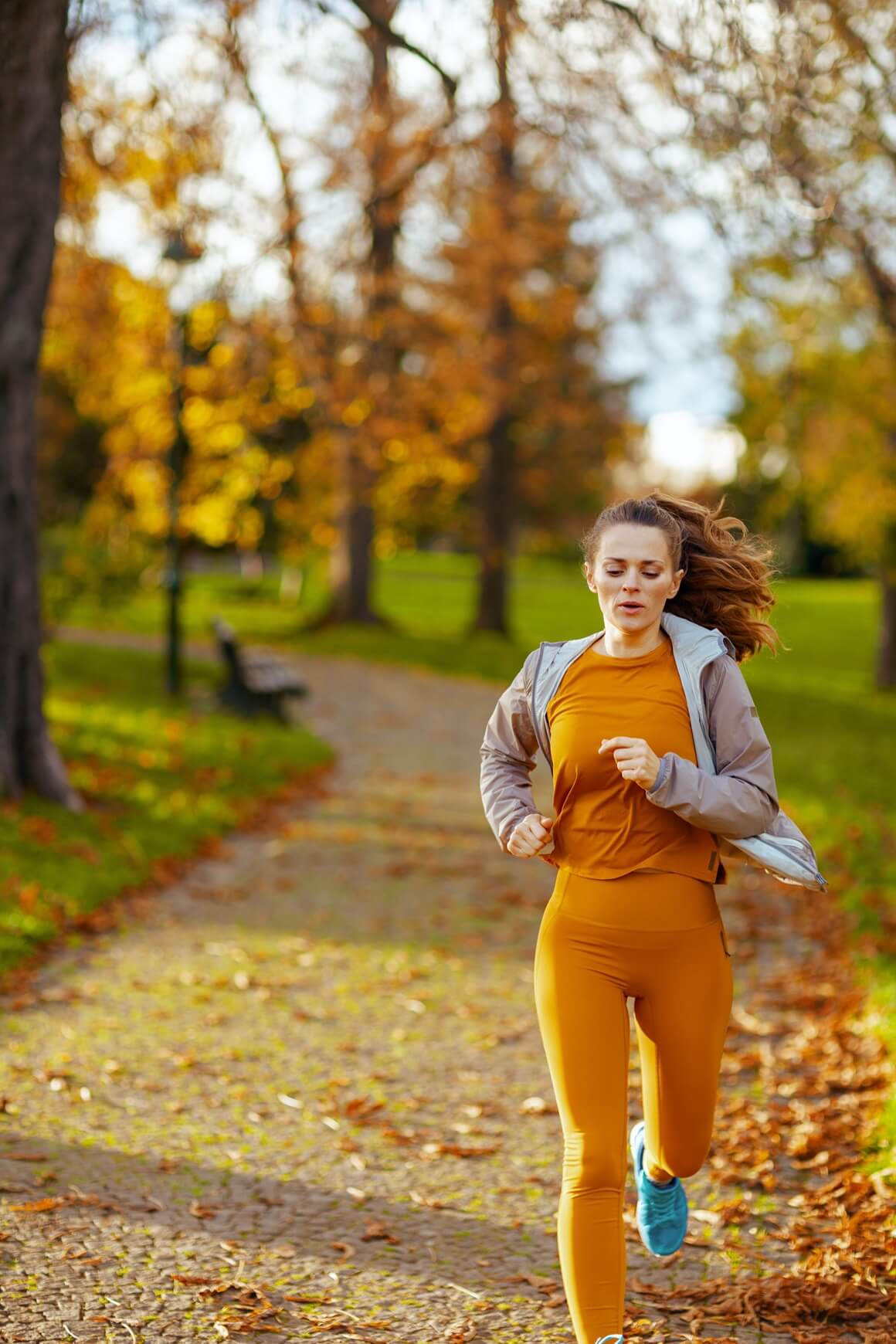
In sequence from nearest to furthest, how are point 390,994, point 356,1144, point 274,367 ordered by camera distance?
point 356,1144
point 390,994
point 274,367

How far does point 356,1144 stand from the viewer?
4.91 metres

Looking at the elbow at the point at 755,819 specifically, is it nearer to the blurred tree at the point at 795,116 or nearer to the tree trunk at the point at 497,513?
the blurred tree at the point at 795,116

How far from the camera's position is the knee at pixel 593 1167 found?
3125 millimetres

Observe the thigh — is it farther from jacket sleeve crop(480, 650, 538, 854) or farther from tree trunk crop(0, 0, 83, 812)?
tree trunk crop(0, 0, 83, 812)

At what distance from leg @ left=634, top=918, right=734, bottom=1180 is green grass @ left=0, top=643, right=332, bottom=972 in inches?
158

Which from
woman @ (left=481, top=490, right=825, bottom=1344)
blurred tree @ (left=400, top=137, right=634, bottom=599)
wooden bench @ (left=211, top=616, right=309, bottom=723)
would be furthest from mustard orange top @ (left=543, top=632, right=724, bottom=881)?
wooden bench @ (left=211, top=616, right=309, bottom=723)

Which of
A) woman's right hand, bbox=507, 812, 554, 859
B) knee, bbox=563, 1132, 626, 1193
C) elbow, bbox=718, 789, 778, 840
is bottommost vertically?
knee, bbox=563, 1132, 626, 1193

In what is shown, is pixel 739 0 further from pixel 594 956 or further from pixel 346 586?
pixel 346 586

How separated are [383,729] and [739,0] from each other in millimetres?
10036

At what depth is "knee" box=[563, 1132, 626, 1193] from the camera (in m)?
3.12

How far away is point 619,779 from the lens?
3264mm

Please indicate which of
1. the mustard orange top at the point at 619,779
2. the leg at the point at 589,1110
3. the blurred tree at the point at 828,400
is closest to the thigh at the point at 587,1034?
the leg at the point at 589,1110

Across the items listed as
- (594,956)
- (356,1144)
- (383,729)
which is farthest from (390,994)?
(383,729)

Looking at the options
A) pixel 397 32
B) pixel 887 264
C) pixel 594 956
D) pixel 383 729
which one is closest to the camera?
pixel 594 956
